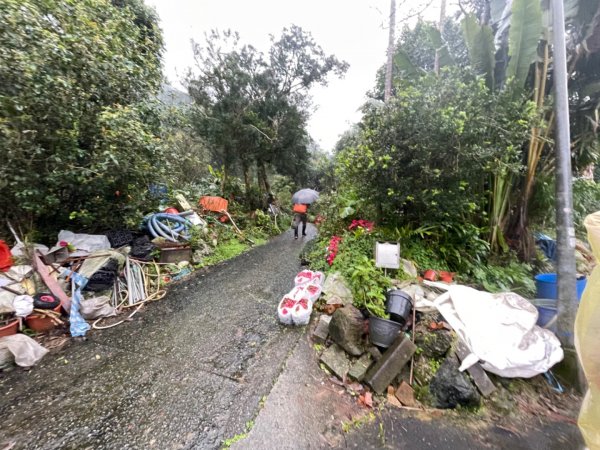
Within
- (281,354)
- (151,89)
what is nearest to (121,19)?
(151,89)

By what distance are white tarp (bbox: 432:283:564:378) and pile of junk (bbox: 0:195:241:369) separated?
451cm

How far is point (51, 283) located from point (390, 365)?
4.66 m

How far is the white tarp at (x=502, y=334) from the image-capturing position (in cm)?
226

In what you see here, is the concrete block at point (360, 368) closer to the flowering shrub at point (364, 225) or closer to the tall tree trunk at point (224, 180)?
the flowering shrub at point (364, 225)

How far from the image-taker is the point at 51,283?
128 inches

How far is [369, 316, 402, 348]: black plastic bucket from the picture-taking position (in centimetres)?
263

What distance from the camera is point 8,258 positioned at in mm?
3182

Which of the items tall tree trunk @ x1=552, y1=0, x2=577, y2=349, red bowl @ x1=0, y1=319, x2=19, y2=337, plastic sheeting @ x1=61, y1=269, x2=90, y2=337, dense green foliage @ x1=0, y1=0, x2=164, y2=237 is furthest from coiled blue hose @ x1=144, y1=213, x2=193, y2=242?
tall tree trunk @ x1=552, y1=0, x2=577, y2=349

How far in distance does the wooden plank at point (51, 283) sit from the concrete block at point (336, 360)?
3.58 m

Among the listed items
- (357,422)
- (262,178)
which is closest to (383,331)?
(357,422)

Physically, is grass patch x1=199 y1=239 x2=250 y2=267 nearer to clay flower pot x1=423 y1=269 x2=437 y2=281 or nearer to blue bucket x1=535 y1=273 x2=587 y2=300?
clay flower pot x1=423 y1=269 x2=437 y2=281

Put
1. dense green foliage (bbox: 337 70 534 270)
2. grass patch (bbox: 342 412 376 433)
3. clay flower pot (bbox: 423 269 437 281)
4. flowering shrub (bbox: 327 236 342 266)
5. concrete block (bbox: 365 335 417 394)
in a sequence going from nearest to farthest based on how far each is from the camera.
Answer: grass patch (bbox: 342 412 376 433) < concrete block (bbox: 365 335 417 394) < dense green foliage (bbox: 337 70 534 270) < clay flower pot (bbox: 423 269 437 281) < flowering shrub (bbox: 327 236 342 266)

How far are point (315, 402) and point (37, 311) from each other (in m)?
3.67

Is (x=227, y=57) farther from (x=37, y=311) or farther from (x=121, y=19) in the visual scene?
(x=37, y=311)
